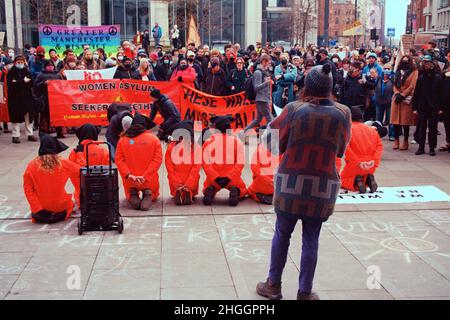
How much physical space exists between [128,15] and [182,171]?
37087mm

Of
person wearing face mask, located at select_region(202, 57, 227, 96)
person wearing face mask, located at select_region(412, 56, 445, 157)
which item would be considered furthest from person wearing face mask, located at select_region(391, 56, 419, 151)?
person wearing face mask, located at select_region(202, 57, 227, 96)

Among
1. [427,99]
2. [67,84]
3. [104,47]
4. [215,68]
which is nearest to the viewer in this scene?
[427,99]

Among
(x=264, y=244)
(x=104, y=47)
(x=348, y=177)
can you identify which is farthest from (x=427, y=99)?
(x=104, y=47)

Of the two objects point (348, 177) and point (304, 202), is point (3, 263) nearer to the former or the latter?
point (304, 202)

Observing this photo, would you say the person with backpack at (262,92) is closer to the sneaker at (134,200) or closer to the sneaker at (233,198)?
the sneaker at (233,198)

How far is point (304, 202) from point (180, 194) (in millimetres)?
3801

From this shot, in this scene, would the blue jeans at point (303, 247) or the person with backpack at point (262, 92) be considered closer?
the blue jeans at point (303, 247)

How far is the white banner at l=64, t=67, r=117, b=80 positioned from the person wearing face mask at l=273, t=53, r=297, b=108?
4.03 meters

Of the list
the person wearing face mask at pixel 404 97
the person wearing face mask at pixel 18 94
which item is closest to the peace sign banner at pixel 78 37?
the person wearing face mask at pixel 18 94

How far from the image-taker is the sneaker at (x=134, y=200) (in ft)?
26.0

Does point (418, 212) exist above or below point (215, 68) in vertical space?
below

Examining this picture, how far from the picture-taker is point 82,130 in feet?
26.3

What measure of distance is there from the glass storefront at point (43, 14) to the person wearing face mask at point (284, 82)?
21342 millimetres

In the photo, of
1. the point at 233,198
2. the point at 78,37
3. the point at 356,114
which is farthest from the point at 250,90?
the point at 78,37
